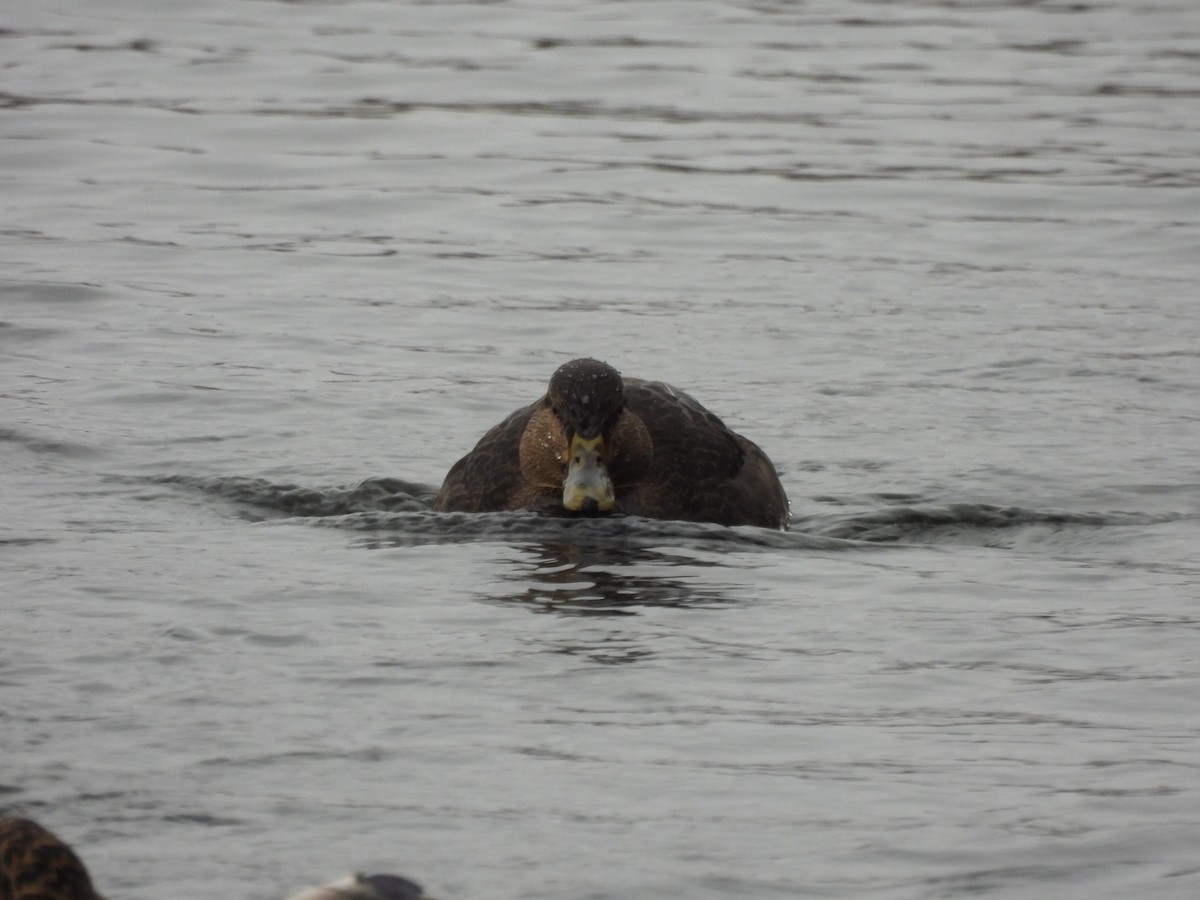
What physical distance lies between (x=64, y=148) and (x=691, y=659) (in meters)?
13.6

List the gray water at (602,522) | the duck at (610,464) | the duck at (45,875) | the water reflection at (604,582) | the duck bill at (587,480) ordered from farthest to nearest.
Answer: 1. the duck at (610,464)
2. the duck bill at (587,480)
3. the water reflection at (604,582)
4. the gray water at (602,522)
5. the duck at (45,875)

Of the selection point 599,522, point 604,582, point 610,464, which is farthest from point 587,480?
point 604,582

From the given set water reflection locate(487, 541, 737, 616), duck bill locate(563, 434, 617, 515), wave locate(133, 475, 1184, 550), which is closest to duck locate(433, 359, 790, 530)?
duck bill locate(563, 434, 617, 515)

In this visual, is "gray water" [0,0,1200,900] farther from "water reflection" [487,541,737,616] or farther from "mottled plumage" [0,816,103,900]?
"mottled plumage" [0,816,103,900]

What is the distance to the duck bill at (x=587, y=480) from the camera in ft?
33.6

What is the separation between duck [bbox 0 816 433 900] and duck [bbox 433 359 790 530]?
506 centimetres

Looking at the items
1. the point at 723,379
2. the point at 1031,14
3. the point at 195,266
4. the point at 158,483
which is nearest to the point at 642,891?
the point at 158,483

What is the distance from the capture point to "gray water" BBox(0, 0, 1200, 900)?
265 inches

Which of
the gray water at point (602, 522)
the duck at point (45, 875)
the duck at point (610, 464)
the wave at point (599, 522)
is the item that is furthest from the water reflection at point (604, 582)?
the duck at point (45, 875)

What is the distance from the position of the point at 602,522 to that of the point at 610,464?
0.38 meters

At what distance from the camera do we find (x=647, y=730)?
7.45 meters

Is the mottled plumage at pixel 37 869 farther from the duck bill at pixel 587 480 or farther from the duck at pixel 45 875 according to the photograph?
the duck bill at pixel 587 480

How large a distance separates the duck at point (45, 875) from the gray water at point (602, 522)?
2.73 feet

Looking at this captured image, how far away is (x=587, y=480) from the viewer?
33.7ft
